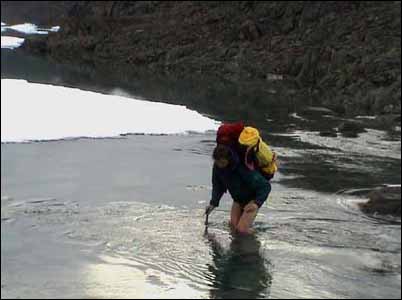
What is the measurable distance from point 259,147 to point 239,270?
1397 millimetres

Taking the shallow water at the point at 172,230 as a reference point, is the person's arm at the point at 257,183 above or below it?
above

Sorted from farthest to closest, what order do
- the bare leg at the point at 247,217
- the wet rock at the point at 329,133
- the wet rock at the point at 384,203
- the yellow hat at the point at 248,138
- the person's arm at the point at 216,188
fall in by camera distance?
1. the wet rock at the point at 329,133
2. the wet rock at the point at 384,203
3. the person's arm at the point at 216,188
4. the bare leg at the point at 247,217
5. the yellow hat at the point at 248,138

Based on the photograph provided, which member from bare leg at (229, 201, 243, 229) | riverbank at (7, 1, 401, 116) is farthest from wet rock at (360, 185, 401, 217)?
riverbank at (7, 1, 401, 116)

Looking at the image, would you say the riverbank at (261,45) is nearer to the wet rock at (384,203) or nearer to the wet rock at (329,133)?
the wet rock at (329,133)

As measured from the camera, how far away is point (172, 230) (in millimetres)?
7688

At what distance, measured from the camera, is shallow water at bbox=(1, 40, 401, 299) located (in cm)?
604

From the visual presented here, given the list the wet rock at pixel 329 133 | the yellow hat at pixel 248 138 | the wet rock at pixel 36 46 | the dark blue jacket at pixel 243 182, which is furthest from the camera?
the wet rock at pixel 36 46

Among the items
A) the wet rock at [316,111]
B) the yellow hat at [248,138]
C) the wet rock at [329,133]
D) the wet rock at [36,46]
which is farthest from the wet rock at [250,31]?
the yellow hat at [248,138]

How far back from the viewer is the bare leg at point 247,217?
7.46m

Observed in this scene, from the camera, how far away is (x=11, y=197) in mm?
7953

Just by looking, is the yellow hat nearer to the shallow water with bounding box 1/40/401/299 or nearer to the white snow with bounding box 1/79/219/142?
the shallow water with bounding box 1/40/401/299

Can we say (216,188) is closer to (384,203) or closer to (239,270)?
(239,270)

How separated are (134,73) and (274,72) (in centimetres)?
668

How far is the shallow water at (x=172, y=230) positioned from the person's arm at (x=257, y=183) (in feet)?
1.47
